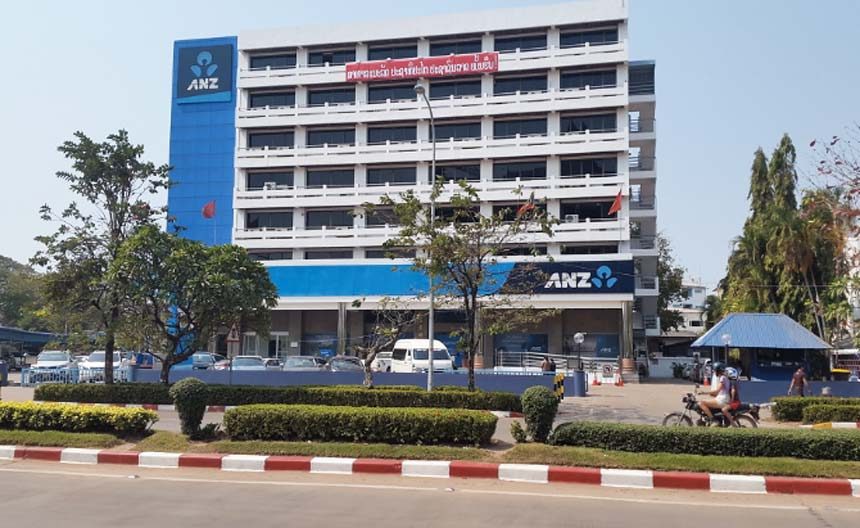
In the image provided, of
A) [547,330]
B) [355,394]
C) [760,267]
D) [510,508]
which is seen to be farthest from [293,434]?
[760,267]

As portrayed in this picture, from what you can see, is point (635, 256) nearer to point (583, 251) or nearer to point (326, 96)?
point (583, 251)

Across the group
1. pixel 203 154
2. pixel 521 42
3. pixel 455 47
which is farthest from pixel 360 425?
pixel 203 154

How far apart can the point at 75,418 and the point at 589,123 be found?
36898 millimetres

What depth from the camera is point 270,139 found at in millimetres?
49125

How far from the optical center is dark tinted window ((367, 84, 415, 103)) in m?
47.2

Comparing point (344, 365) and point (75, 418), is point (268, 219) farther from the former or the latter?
point (75, 418)

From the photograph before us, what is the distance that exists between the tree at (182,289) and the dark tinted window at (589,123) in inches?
1073

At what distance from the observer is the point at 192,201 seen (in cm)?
4969

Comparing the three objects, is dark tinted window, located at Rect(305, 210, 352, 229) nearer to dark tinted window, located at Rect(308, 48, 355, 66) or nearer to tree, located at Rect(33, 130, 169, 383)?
dark tinted window, located at Rect(308, 48, 355, 66)

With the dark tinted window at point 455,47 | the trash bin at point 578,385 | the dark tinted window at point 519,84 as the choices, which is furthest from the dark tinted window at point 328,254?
the trash bin at point 578,385

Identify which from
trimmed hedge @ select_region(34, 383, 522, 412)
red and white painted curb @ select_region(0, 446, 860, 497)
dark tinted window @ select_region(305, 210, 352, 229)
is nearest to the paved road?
red and white painted curb @ select_region(0, 446, 860, 497)

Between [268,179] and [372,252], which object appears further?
[268,179]

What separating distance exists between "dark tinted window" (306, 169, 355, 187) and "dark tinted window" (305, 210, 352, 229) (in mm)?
1819

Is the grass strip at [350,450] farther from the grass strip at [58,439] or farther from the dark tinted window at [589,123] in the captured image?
the dark tinted window at [589,123]
